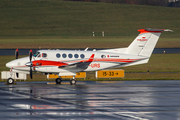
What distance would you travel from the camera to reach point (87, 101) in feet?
61.1

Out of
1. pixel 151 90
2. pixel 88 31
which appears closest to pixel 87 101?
pixel 151 90

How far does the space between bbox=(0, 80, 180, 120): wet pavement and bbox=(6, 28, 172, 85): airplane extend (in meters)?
3.66

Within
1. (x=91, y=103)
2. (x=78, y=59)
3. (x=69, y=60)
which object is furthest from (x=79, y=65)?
(x=91, y=103)

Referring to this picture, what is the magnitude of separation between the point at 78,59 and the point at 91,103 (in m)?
10.6

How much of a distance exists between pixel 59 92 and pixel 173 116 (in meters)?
9.67

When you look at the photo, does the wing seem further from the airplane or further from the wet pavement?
the wet pavement

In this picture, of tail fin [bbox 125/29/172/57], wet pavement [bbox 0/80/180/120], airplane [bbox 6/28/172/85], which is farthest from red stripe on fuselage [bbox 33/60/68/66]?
tail fin [bbox 125/29/172/57]

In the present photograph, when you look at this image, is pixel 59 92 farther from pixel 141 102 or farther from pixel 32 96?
pixel 141 102

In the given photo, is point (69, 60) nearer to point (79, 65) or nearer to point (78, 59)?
point (78, 59)

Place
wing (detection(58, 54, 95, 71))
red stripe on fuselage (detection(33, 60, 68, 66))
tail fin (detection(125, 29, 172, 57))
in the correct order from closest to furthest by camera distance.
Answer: red stripe on fuselage (detection(33, 60, 68, 66)), wing (detection(58, 54, 95, 71)), tail fin (detection(125, 29, 172, 57))

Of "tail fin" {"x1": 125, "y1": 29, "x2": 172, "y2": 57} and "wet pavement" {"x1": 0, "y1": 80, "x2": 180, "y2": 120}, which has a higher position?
"tail fin" {"x1": 125, "y1": 29, "x2": 172, "y2": 57}

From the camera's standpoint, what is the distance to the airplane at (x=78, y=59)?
27.2 m

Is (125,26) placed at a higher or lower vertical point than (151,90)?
higher

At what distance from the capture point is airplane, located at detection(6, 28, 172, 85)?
27172mm
